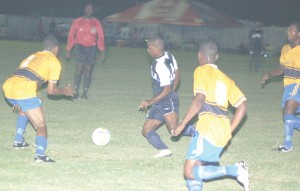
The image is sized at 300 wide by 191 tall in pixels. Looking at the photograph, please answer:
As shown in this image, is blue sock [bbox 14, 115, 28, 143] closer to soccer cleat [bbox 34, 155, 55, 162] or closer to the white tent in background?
soccer cleat [bbox 34, 155, 55, 162]

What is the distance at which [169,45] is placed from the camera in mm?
Answer: 49969

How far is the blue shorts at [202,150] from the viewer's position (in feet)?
25.5

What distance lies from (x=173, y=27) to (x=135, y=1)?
17016mm

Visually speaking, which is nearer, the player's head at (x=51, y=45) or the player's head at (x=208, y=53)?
the player's head at (x=208, y=53)

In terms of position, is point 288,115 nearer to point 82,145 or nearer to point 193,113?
point 82,145

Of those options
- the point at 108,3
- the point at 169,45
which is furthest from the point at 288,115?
the point at 108,3

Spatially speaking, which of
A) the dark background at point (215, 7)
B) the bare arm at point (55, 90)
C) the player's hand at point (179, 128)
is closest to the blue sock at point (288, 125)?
the bare arm at point (55, 90)

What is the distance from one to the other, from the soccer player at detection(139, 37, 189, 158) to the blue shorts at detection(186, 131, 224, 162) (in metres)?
2.41

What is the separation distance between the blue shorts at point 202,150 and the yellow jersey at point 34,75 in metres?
2.86

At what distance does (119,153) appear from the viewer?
11.0m

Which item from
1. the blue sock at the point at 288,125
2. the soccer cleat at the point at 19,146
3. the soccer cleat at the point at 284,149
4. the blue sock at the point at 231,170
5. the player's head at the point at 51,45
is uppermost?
the player's head at the point at 51,45

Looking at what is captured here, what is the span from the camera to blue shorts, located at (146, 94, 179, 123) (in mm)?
10633

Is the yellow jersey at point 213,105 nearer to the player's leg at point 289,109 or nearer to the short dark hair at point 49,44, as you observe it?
the short dark hair at point 49,44

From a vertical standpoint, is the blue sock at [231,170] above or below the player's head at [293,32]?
below
